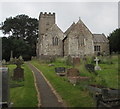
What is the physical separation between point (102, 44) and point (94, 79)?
32.0 meters

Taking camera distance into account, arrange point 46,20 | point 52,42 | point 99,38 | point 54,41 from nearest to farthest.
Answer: point 52,42 < point 54,41 < point 99,38 < point 46,20

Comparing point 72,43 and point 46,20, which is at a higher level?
point 46,20

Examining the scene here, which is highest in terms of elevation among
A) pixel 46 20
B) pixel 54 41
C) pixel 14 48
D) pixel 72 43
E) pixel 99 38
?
pixel 46 20

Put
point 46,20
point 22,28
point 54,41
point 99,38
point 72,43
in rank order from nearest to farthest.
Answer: point 72,43, point 54,41, point 99,38, point 46,20, point 22,28

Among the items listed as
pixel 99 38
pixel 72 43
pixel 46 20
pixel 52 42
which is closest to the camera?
pixel 72 43

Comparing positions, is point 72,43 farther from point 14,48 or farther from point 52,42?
point 14,48

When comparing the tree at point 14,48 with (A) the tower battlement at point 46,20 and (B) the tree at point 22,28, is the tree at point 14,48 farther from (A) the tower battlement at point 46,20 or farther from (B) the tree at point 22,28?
(B) the tree at point 22,28

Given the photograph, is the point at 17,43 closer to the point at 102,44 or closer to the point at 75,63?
the point at 102,44

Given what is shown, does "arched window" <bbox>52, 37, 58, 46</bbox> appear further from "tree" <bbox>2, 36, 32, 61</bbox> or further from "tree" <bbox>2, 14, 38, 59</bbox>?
"tree" <bbox>2, 14, 38, 59</bbox>

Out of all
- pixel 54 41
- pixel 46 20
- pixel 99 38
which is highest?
pixel 46 20

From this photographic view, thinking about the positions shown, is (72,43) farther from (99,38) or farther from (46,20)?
(46,20)

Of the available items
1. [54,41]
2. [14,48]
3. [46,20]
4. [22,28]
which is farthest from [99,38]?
[22,28]

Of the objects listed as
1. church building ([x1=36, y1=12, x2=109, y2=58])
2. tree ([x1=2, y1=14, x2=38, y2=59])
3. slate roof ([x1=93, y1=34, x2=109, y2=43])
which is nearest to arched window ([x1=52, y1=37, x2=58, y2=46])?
church building ([x1=36, y1=12, x2=109, y2=58])

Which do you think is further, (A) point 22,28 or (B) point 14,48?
(A) point 22,28
